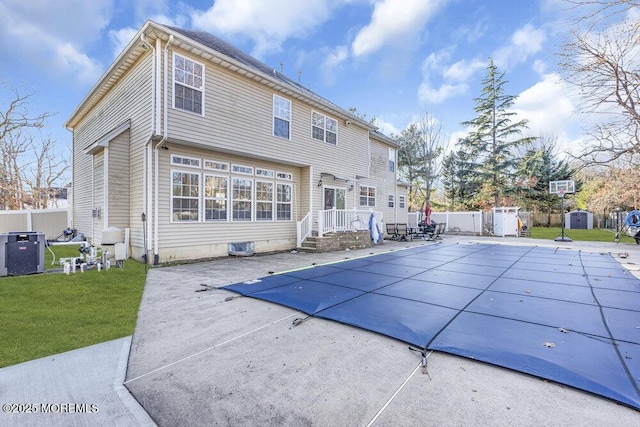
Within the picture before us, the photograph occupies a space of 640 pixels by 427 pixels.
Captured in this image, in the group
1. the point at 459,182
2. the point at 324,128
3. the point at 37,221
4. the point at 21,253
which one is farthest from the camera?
the point at 459,182

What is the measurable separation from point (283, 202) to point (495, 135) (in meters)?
24.0

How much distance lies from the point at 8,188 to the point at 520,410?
2602cm

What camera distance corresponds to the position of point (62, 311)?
4.00 metres

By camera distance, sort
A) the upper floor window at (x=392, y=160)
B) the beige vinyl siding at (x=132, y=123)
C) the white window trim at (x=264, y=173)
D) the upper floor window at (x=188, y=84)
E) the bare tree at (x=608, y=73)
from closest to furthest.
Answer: the bare tree at (x=608, y=73) < the upper floor window at (x=188, y=84) < the beige vinyl siding at (x=132, y=123) < the white window trim at (x=264, y=173) < the upper floor window at (x=392, y=160)

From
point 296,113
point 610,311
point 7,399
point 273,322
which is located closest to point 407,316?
point 273,322

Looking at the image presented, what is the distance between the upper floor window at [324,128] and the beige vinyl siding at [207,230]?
2.06 metres

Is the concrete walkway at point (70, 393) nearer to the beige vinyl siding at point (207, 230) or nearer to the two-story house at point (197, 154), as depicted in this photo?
the two-story house at point (197, 154)

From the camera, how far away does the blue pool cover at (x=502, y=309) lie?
2623 millimetres

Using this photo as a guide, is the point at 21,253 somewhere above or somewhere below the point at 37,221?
below

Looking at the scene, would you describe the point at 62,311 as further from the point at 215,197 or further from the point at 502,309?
the point at 502,309

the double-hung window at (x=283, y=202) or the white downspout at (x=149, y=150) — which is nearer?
the white downspout at (x=149, y=150)

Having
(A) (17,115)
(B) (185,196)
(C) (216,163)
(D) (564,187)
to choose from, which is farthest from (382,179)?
(A) (17,115)

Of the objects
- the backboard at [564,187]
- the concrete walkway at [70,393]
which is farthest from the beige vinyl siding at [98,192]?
the backboard at [564,187]

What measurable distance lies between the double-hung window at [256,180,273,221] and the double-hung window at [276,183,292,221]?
36cm
